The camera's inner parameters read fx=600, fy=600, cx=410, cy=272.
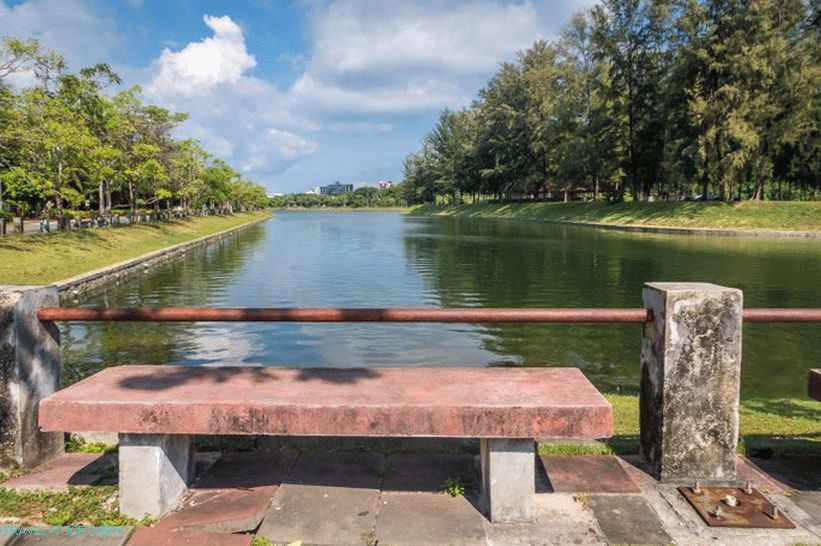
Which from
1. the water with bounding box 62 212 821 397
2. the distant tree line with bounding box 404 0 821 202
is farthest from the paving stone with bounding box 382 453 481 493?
the distant tree line with bounding box 404 0 821 202

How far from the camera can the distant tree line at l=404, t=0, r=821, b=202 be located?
4084 cm

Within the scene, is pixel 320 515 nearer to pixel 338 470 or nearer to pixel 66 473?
pixel 338 470

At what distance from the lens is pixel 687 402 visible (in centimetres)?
353

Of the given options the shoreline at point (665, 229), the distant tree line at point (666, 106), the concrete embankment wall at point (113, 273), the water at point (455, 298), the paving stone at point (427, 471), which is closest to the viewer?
the paving stone at point (427, 471)

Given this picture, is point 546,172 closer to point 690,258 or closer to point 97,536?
point 690,258

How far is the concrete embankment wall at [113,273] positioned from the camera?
54.6 feet

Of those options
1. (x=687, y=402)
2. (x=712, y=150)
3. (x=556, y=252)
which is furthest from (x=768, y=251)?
(x=687, y=402)

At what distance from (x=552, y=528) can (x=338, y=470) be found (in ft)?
4.49

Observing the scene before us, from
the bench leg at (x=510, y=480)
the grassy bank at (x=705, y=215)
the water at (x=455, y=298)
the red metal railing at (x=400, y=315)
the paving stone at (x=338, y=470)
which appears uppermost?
the grassy bank at (x=705, y=215)

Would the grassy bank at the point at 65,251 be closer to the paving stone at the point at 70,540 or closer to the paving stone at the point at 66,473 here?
the paving stone at the point at 66,473

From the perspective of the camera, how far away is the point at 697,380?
11.5 ft

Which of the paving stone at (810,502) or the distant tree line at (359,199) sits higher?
the distant tree line at (359,199)

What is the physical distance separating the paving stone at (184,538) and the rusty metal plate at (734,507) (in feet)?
7.89

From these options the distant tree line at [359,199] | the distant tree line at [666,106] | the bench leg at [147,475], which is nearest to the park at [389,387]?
the bench leg at [147,475]
